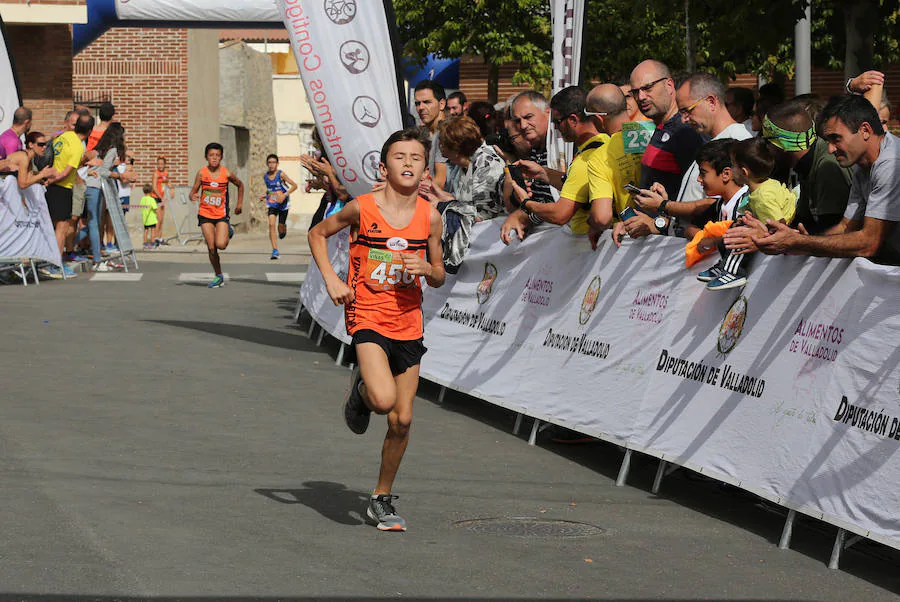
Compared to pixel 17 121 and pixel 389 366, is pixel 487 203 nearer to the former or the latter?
pixel 389 366

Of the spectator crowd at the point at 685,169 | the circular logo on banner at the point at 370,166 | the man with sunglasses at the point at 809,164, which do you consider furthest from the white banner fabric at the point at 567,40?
the man with sunglasses at the point at 809,164

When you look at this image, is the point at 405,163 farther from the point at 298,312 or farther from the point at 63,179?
the point at 63,179

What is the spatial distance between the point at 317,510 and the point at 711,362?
2125 mm

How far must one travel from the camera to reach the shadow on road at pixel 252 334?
14703 millimetres

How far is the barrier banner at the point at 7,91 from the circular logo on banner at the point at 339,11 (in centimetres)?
1128

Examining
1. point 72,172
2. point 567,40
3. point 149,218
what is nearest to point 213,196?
point 72,172

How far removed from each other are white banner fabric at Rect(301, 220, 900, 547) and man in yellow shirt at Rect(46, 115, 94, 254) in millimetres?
11734

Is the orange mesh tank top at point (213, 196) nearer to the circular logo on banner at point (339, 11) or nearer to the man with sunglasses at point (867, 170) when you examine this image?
the circular logo on banner at point (339, 11)

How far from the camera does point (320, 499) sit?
303 inches

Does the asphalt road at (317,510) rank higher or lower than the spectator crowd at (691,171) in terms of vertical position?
lower

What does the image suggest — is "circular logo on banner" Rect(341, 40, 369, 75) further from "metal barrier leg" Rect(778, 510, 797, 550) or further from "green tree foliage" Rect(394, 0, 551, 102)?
"green tree foliage" Rect(394, 0, 551, 102)

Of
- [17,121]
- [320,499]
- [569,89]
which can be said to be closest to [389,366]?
[320,499]

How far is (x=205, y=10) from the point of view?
25.2 metres

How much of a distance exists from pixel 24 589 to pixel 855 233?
12.4 ft
